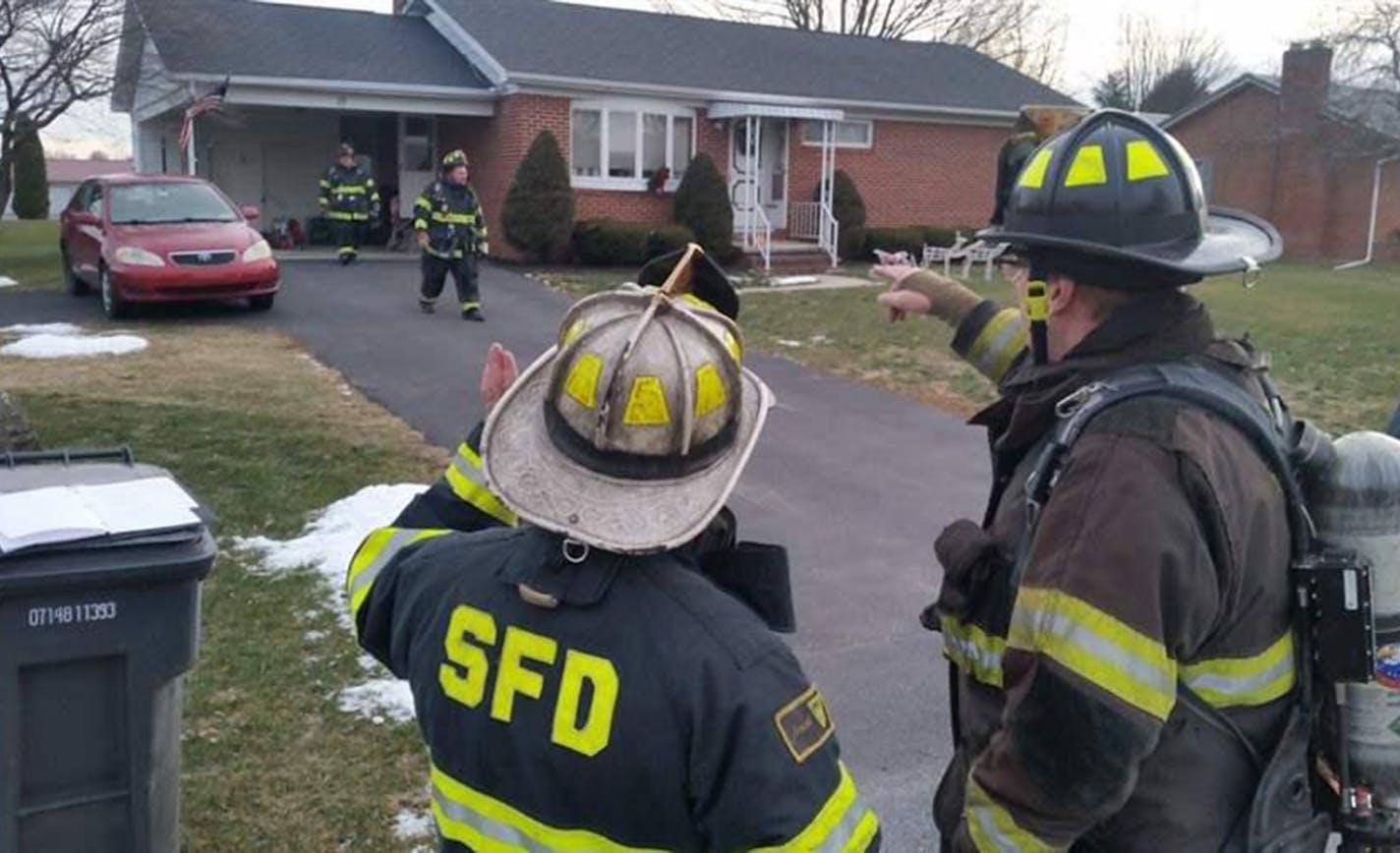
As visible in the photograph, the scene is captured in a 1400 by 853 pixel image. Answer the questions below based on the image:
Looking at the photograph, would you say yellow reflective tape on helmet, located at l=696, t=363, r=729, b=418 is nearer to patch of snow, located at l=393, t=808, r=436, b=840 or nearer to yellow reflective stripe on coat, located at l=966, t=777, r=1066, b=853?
yellow reflective stripe on coat, located at l=966, t=777, r=1066, b=853

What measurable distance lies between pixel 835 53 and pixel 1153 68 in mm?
39967

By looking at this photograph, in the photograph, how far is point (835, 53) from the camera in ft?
86.4

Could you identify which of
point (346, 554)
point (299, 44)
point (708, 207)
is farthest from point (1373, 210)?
point (346, 554)

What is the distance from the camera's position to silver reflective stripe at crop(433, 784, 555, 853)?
1.61 meters

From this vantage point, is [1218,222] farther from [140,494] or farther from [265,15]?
[265,15]

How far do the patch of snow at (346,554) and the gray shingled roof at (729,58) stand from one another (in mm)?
14868

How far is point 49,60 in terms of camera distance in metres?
17.5

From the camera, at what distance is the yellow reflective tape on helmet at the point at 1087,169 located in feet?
6.63

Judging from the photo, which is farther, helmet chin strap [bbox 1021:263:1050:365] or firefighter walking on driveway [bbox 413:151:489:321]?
firefighter walking on driveway [bbox 413:151:489:321]

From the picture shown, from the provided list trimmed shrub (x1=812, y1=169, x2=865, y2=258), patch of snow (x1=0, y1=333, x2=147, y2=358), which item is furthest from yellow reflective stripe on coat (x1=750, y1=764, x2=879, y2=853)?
trimmed shrub (x1=812, y1=169, x2=865, y2=258)

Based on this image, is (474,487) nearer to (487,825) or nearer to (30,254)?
(487,825)

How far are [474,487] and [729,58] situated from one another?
23253 mm

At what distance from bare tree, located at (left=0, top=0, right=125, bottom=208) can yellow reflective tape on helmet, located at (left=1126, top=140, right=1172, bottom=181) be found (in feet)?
60.1

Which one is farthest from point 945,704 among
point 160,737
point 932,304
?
point 160,737
